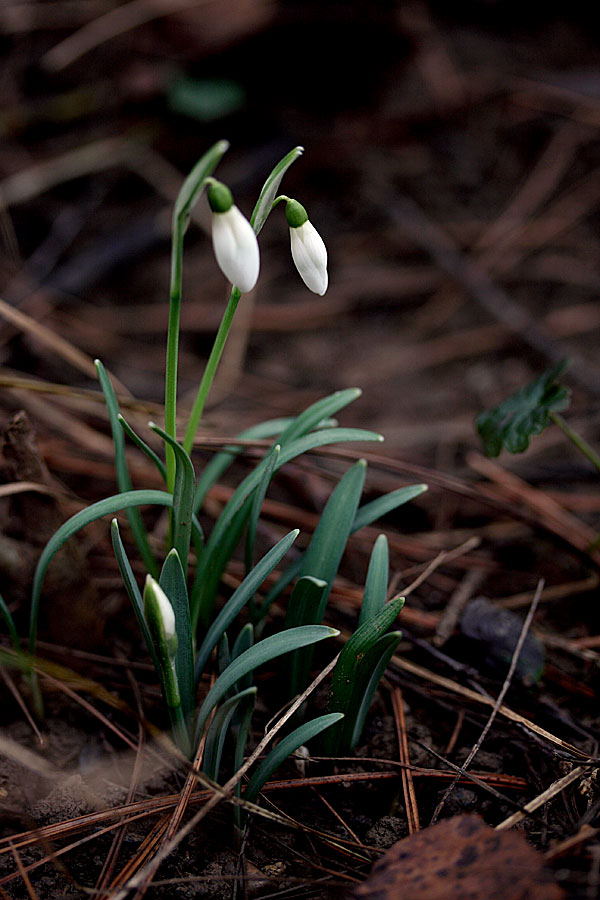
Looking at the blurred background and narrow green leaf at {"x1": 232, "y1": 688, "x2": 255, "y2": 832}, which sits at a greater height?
the blurred background

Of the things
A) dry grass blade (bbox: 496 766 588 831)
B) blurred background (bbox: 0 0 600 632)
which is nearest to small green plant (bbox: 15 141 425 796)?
dry grass blade (bbox: 496 766 588 831)

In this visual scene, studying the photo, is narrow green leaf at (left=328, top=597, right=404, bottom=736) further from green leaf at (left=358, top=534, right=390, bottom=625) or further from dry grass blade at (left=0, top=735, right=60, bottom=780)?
dry grass blade at (left=0, top=735, right=60, bottom=780)

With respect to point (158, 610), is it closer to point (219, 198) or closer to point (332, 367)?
point (219, 198)

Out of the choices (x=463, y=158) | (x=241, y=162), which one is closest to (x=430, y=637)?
(x=241, y=162)

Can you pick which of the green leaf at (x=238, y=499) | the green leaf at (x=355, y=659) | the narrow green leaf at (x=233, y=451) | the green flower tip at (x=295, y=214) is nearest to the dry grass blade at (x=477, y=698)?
the green leaf at (x=355, y=659)

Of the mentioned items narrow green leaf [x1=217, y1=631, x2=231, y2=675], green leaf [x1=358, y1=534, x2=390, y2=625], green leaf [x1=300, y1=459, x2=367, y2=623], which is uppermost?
Result: green leaf [x1=300, y1=459, x2=367, y2=623]

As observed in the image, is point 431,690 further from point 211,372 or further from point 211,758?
point 211,372

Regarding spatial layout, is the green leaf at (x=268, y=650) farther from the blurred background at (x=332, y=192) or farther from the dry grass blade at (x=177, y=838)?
the blurred background at (x=332, y=192)
